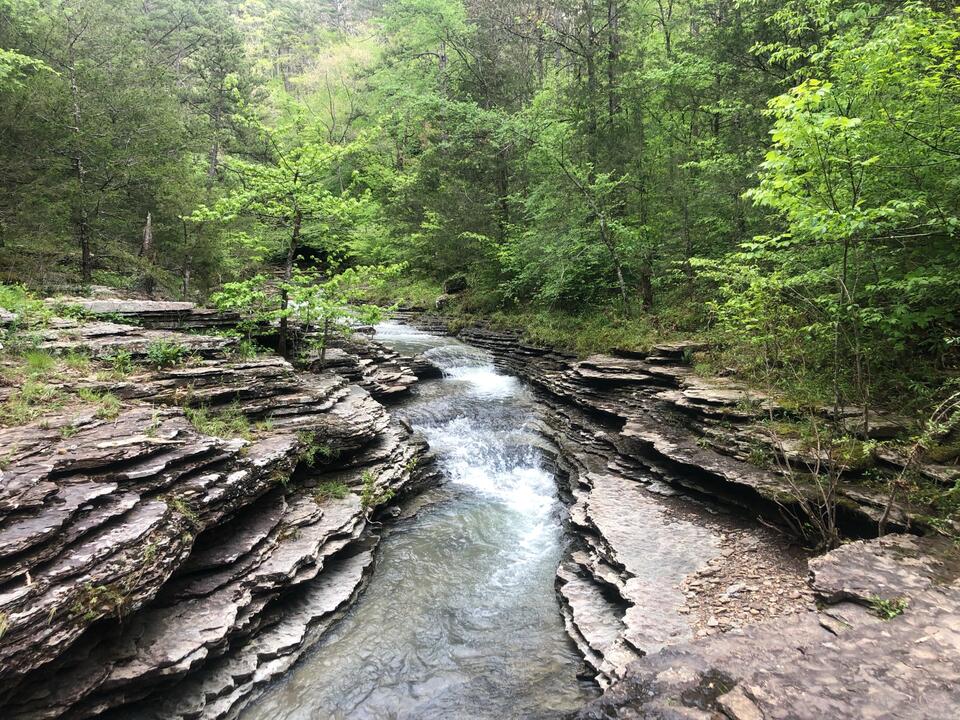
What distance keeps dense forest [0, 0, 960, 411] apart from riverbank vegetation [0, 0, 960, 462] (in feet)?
0.22

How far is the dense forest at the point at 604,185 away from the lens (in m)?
6.13

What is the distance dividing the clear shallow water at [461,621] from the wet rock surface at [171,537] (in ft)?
1.53

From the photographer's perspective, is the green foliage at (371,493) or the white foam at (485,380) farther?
the white foam at (485,380)

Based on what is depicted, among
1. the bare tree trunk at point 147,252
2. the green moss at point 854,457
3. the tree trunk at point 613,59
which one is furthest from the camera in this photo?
the bare tree trunk at point 147,252

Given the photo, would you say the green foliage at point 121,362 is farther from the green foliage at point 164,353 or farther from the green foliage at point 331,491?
the green foliage at point 331,491

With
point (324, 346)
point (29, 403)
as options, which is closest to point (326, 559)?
point (29, 403)

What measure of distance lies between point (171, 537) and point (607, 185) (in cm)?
1226

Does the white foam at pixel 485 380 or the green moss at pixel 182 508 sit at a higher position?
the green moss at pixel 182 508

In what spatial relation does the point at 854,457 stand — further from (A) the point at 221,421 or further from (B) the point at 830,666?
(A) the point at 221,421

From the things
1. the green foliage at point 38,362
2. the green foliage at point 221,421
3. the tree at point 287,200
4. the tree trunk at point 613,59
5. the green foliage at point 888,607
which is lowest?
the green foliage at point 888,607

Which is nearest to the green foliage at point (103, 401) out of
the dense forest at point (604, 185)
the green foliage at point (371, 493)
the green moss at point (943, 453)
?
the dense forest at point (604, 185)

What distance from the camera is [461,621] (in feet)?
21.1

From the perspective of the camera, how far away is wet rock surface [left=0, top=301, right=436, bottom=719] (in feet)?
13.6

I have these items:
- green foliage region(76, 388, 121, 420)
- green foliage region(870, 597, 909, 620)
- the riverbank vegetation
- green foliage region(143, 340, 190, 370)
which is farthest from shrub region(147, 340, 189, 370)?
green foliage region(870, 597, 909, 620)
